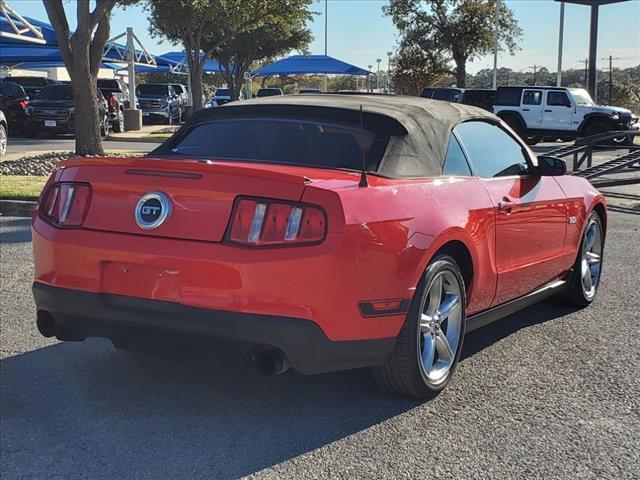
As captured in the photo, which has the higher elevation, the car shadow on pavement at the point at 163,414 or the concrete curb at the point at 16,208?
the concrete curb at the point at 16,208

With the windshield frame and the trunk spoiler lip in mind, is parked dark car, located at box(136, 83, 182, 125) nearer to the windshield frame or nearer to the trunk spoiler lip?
the windshield frame

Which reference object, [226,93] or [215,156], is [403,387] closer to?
[215,156]

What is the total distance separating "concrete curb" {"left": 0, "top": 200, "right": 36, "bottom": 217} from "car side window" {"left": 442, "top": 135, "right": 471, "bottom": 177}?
6.90 meters

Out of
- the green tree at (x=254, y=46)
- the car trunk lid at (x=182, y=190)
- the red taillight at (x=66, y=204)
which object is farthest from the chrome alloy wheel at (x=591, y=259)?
the green tree at (x=254, y=46)

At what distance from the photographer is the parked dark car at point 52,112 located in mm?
22531

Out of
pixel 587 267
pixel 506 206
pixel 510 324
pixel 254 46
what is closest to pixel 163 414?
pixel 506 206

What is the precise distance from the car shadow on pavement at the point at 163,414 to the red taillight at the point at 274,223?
58cm

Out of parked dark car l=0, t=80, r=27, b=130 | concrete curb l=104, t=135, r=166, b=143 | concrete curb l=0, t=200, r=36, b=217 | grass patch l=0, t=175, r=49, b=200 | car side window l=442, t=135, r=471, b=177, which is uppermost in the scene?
parked dark car l=0, t=80, r=27, b=130

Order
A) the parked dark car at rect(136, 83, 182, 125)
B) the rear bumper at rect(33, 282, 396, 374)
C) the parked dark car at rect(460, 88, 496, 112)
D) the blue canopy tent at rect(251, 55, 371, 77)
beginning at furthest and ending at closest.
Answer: the parked dark car at rect(136, 83, 182, 125), the blue canopy tent at rect(251, 55, 371, 77), the parked dark car at rect(460, 88, 496, 112), the rear bumper at rect(33, 282, 396, 374)

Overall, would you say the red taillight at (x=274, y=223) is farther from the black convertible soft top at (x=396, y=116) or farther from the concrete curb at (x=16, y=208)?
the concrete curb at (x=16, y=208)

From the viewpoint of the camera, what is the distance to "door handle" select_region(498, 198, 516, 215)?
4402 mm

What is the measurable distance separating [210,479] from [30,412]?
1.19 m

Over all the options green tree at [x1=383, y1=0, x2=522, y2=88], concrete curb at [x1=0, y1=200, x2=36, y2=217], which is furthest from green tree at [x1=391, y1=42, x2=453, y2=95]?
concrete curb at [x1=0, y1=200, x2=36, y2=217]

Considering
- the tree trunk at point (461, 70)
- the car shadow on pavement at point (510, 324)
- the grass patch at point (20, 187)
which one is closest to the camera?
the car shadow on pavement at point (510, 324)
